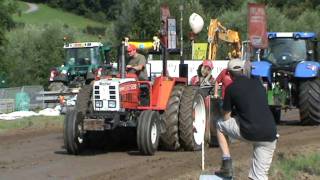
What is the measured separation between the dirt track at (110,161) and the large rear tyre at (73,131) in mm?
196

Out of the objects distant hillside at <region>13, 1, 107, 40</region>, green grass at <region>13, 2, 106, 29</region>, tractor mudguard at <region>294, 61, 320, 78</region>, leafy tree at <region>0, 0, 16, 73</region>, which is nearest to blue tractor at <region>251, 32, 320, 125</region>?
tractor mudguard at <region>294, 61, 320, 78</region>

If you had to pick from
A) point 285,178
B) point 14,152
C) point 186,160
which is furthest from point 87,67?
point 285,178

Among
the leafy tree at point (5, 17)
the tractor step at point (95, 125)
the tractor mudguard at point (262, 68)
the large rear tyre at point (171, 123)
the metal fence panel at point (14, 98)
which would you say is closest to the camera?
the tractor step at point (95, 125)

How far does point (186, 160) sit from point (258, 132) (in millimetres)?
4449

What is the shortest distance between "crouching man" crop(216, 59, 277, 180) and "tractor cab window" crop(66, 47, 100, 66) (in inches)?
962

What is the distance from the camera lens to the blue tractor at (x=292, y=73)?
1902 cm

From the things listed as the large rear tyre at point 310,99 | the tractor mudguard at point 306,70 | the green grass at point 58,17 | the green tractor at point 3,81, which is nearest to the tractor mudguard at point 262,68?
the tractor mudguard at point 306,70

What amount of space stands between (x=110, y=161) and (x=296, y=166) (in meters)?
3.47

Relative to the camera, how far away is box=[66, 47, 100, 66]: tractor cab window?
32.5 meters

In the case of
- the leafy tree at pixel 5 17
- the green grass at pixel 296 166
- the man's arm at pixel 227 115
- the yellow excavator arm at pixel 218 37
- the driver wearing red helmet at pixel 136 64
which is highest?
the leafy tree at pixel 5 17

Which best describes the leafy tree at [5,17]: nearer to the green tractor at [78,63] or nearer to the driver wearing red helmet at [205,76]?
the green tractor at [78,63]

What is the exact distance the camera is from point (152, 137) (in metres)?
13.0

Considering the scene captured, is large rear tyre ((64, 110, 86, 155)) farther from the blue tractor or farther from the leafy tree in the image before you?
the leafy tree

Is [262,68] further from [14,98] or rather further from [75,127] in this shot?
[14,98]
